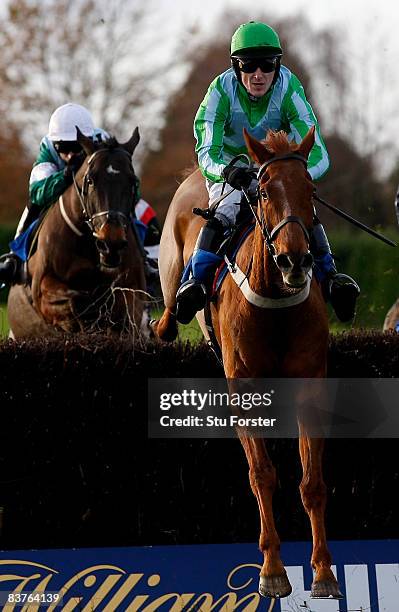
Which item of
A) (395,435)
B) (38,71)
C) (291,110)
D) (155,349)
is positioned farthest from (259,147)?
(38,71)

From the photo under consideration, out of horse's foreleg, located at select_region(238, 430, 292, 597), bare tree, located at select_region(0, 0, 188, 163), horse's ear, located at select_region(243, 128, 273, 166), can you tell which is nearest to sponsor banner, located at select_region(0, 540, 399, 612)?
horse's foreleg, located at select_region(238, 430, 292, 597)

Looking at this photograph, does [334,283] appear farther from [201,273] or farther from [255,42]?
[255,42]

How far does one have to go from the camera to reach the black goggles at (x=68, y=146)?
971 cm

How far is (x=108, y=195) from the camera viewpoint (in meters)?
8.70

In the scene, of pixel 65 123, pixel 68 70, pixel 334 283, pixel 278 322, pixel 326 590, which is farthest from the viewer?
pixel 68 70

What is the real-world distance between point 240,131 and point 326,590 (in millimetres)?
2658

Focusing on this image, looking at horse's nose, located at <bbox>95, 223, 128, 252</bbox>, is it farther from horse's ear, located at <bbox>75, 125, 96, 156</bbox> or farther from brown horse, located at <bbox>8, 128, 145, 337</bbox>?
horse's ear, located at <bbox>75, 125, 96, 156</bbox>

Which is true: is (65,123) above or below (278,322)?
above

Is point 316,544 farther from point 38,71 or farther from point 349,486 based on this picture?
point 38,71

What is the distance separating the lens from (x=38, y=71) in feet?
114

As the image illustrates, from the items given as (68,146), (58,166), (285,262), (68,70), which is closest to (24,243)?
(58,166)

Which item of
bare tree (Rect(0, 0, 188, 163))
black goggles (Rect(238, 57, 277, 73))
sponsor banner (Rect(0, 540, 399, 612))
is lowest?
sponsor banner (Rect(0, 540, 399, 612))

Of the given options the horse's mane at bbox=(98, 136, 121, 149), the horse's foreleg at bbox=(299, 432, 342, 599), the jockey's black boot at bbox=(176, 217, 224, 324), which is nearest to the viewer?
the horse's foreleg at bbox=(299, 432, 342, 599)

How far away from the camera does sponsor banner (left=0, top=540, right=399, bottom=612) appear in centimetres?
573
